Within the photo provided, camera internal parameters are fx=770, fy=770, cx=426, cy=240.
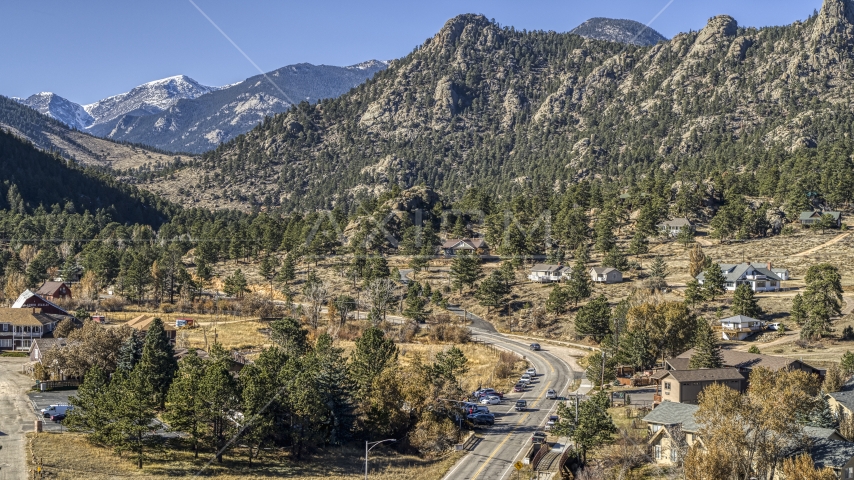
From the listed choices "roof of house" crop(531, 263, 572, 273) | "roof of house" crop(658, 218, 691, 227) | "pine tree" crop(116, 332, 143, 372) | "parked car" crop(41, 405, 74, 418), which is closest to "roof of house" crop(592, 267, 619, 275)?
"roof of house" crop(531, 263, 572, 273)

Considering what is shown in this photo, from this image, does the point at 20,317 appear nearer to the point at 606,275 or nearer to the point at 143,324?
the point at 143,324

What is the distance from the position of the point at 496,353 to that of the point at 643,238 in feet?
178

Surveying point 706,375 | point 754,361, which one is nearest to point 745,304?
point 754,361

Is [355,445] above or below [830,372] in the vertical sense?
below

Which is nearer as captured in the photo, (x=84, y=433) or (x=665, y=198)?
(x=84, y=433)

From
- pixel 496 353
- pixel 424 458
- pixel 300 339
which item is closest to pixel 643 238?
pixel 496 353

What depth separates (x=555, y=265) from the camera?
445ft

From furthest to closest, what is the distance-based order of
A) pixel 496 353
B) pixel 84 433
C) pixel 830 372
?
pixel 496 353, pixel 830 372, pixel 84 433

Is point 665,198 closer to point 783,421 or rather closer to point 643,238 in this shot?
point 643,238

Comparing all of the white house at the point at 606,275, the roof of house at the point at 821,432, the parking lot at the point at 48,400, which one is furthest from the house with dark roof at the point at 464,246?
the roof of house at the point at 821,432

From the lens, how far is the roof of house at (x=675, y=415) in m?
57.2

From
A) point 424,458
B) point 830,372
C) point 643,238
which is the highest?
point 643,238

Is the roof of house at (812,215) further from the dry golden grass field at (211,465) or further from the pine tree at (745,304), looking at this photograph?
the dry golden grass field at (211,465)

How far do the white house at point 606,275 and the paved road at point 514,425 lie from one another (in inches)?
1165
